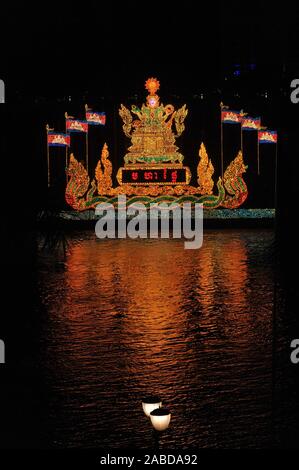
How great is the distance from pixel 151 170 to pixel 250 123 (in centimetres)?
270

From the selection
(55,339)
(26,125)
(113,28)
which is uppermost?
(113,28)

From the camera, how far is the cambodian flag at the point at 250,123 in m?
19.1

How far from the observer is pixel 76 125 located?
1895cm

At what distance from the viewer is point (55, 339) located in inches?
314

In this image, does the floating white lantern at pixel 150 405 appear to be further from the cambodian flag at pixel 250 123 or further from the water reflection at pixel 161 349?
the cambodian flag at pixel 250 123

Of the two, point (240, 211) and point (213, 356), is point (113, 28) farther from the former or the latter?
point (213, 356)

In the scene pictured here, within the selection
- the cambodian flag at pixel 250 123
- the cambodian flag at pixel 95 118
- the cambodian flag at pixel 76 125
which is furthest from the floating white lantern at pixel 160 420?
the cambodian flag at pixel 250 123

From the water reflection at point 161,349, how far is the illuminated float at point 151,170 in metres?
6.13

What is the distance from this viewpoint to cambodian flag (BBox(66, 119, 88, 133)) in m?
18.9

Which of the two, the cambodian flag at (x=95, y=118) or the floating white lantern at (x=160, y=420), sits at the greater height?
the cambodian flag at (x=95, y=118)

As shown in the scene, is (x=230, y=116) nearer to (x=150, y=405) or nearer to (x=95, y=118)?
(x=95, y=118)

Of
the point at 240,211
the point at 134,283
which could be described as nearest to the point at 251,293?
the point at 134,283

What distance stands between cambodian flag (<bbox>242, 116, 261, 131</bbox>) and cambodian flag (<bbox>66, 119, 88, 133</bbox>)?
12.7 ft

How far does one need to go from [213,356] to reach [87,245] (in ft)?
30.3
